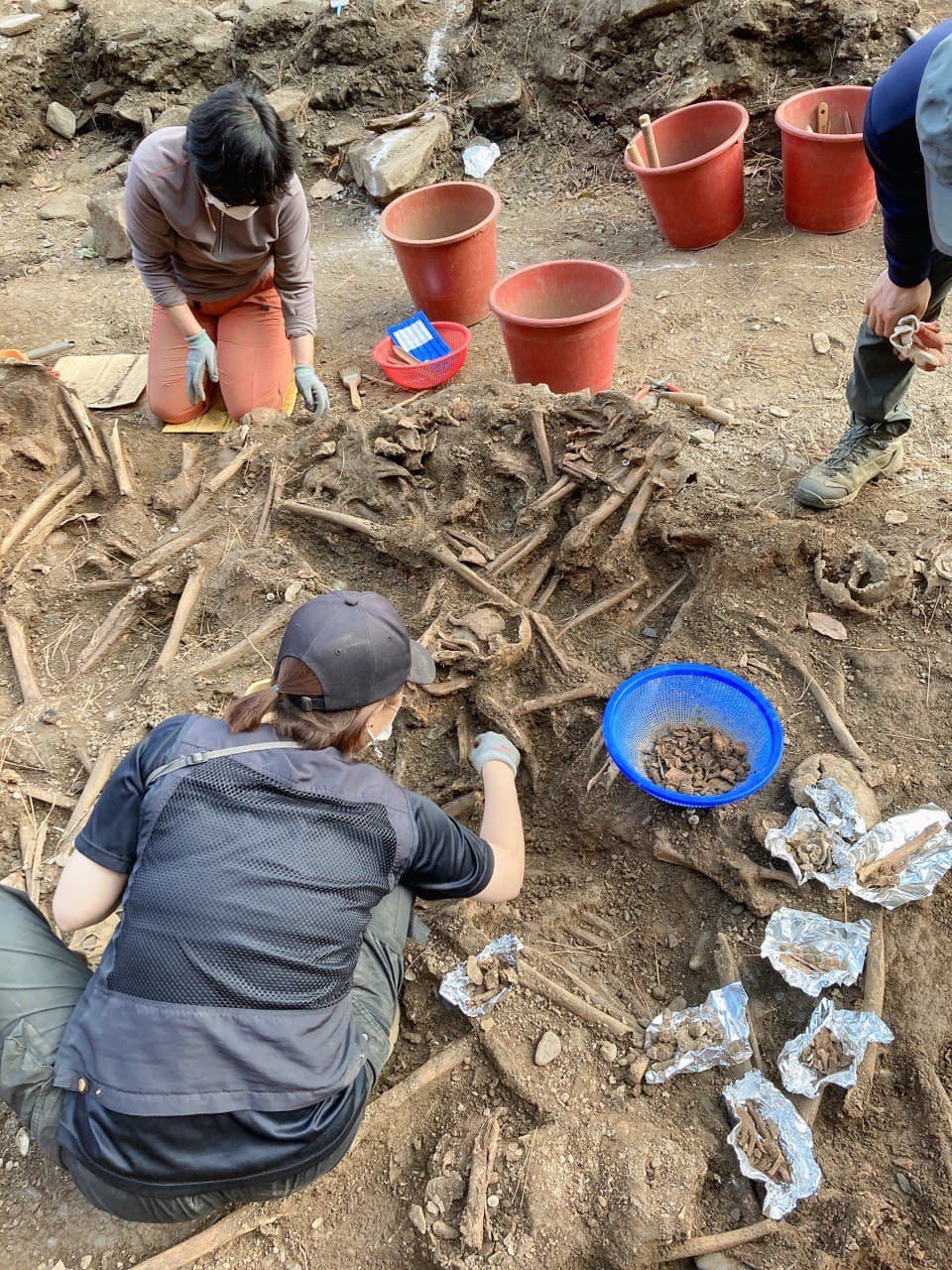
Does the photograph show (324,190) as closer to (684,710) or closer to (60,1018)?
(684,710)

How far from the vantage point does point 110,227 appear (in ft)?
23.4

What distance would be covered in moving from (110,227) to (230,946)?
7284 millimetres

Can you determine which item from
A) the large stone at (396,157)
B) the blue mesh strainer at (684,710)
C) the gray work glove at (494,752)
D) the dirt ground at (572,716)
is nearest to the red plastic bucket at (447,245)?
the dirt ground at (572,716)

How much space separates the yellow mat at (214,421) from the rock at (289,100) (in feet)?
13.7

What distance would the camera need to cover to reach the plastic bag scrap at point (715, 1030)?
2293 millimetres

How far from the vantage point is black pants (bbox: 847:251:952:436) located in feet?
11.5

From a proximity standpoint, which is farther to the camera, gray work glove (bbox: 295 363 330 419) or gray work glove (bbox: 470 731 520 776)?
gray work glove (bbox: 295 363 330 419)

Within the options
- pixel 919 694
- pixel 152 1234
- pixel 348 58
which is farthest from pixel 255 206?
pixel 348 58

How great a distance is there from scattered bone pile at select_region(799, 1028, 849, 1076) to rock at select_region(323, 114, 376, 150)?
27.1ft

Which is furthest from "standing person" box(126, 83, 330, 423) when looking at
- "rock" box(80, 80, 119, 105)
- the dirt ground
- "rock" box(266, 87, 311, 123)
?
"rock" box(80, 80, 119, 105)

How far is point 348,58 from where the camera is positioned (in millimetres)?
7918

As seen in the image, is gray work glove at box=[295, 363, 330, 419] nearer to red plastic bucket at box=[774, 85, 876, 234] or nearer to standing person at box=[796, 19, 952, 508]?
standing person at box=[796, 19, 952, 508]

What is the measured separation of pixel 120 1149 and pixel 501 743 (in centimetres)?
150

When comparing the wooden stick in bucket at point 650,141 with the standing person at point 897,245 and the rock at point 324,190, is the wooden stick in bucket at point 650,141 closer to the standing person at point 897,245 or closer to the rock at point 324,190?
the standing person at point 897,245
